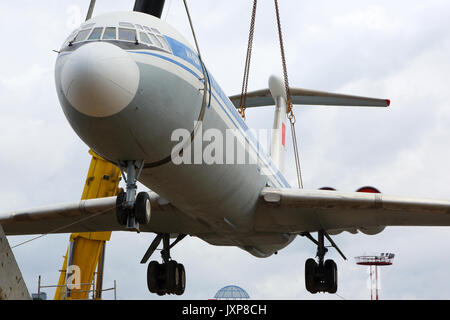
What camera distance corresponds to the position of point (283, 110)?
968 inches

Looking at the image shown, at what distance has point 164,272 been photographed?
17438 millimetres

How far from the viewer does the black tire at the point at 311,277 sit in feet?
56.8

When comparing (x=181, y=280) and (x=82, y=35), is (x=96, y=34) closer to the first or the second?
(x=82, y=35)

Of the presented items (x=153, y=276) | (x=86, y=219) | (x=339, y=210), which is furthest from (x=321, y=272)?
(x=86, y=219)

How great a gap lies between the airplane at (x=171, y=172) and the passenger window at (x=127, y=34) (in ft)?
0.05

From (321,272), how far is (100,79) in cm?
1065

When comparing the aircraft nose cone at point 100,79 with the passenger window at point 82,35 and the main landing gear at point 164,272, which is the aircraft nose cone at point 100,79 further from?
the main landing gear at point 164,272

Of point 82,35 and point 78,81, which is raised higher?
point 82,35

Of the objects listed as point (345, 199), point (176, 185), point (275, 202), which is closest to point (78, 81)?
point (176, 185)

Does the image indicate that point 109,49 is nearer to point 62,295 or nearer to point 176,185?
point 176,185

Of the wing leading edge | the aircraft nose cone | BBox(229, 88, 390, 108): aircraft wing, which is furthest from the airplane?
the wing leading edge

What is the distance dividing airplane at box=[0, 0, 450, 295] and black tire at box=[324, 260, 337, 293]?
3 centimetres

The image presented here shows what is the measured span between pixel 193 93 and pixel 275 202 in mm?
4857

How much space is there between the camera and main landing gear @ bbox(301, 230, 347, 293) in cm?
1723
